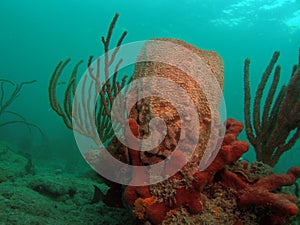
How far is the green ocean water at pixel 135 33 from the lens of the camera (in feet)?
64.8

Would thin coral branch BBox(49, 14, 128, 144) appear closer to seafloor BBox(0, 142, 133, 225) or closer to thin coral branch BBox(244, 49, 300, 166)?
seafloor BBox(0, 142, 133, 225)

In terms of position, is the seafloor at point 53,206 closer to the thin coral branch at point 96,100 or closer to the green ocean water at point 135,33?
the thin coral branch at point 96,100

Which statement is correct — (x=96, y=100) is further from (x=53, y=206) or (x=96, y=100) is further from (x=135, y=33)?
(x=135, y=33)

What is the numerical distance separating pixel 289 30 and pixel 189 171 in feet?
113

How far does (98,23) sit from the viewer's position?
165 feet

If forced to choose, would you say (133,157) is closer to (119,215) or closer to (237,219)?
(237,219)

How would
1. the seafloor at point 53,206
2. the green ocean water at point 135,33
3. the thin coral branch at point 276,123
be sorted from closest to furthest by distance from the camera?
the seafloor at point 53,206 < the thin coral branch at point 276,123 < the green ocean water at point 135,33

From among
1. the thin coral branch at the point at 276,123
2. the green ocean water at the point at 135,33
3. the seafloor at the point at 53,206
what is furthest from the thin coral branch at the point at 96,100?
the green ocean water at the point at 135,33

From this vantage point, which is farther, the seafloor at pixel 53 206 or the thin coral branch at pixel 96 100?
the thin coral branch at pixel 96 100

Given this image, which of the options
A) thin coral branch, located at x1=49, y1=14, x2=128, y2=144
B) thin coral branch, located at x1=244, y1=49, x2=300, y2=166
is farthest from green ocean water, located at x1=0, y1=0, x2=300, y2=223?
thin coral branch, located at x1=244, y1=49, x2=300, y2=166

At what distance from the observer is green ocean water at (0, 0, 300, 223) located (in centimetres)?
1977

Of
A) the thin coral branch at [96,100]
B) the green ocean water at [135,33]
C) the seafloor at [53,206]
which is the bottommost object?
the seafloor at [53,206]

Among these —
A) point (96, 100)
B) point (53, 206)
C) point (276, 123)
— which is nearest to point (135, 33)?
point (96, 100)

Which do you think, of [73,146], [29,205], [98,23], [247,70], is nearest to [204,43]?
[98,23]
